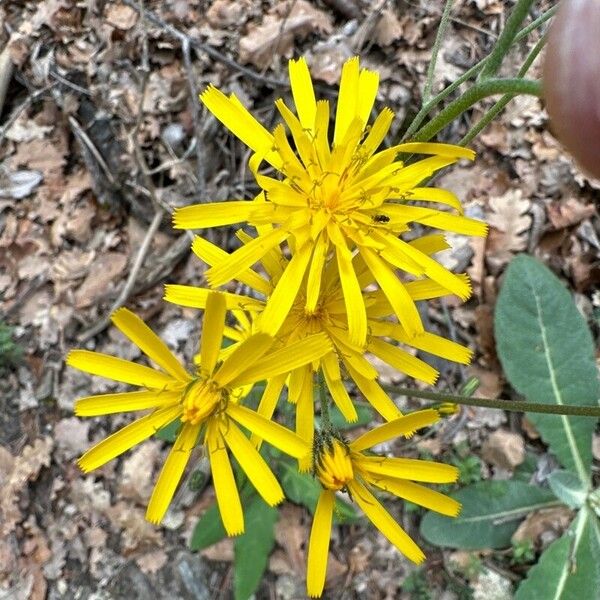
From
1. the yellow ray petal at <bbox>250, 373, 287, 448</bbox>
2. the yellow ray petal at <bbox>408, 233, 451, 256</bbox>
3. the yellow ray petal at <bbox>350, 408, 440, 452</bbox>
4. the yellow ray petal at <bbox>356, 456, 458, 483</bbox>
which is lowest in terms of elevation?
the yellow ray petal at <bbox>356, 456, 458, 483</bbox>

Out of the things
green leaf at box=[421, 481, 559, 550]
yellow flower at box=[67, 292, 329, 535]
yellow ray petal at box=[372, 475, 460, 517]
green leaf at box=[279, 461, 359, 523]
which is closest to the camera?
yellow flower at box=[67, 292, 329, 535]

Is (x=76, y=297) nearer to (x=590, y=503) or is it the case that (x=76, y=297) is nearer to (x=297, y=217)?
(x=297, y=217)

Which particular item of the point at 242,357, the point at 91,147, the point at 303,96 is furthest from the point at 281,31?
the point at 242,357

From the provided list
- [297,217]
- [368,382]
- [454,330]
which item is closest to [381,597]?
[454,330]

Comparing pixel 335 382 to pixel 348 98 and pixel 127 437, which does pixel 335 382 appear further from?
pixel 348 98

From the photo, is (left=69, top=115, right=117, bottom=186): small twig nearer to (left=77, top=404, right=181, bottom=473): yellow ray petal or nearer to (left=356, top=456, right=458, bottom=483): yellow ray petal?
(left=77, top=404, right=181, bottom=473): yellow ray petal

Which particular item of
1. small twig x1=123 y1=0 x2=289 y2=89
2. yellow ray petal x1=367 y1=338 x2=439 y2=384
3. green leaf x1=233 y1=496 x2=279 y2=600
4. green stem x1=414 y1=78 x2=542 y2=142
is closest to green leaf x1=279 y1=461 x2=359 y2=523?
green leaf x1=233 y1=496 x2=279 y2=600
